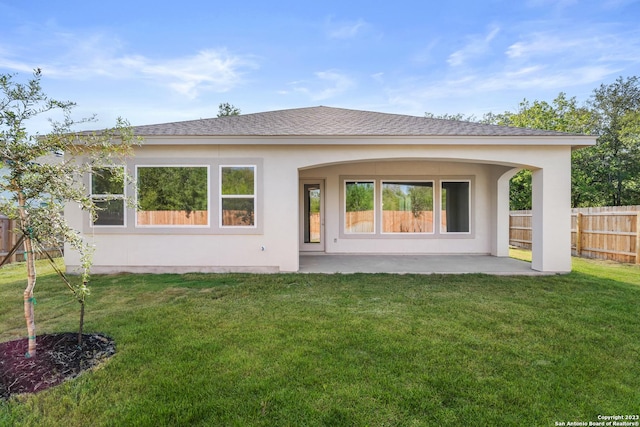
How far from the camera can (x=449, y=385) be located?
2.63m

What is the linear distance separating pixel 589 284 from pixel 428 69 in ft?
49.2

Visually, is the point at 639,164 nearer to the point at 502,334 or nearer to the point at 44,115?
the point at 502,334

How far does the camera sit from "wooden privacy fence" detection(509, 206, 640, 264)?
8.70 meters

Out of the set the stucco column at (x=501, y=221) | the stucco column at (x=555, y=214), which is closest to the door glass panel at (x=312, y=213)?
the stucco column at (x=501, y=221)

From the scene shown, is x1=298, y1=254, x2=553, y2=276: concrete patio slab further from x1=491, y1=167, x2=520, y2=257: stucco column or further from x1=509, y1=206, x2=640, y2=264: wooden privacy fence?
x1=509, y1=206, x2=640, y2=264: wooden privacy fence

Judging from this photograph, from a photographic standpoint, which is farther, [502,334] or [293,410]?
[502,334]

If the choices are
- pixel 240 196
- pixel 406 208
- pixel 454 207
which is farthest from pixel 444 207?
pixel 240 196

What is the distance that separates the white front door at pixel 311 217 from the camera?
10.2 meters

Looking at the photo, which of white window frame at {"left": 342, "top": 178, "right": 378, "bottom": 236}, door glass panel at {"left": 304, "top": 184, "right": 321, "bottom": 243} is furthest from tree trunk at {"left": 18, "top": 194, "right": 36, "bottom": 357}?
Answer: white window frame at {"left": 342, "top": 178, "right": 378, "bottom": 236}

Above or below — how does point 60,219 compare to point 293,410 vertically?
above

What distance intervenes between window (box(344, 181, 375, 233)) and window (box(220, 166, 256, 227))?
3.63m

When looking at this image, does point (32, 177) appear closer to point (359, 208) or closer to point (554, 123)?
point (359, 208)

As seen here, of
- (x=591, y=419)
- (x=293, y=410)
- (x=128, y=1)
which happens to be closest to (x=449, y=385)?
(x=591, y=419)

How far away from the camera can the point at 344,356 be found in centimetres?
313
